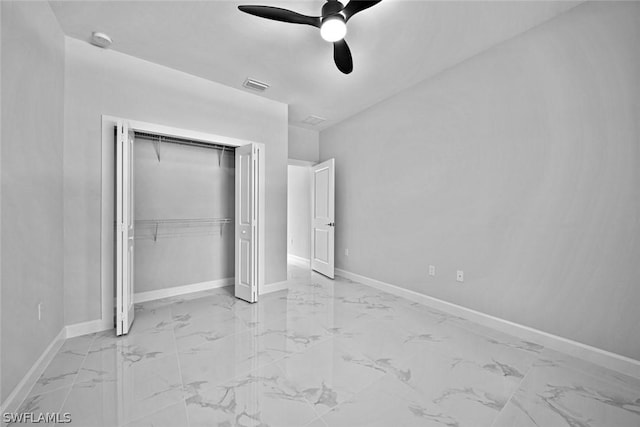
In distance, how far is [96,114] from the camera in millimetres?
2604

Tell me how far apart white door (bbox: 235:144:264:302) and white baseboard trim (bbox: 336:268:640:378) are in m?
2.02

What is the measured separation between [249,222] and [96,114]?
1.88 metres

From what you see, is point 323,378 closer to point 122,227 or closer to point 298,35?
point 122,227

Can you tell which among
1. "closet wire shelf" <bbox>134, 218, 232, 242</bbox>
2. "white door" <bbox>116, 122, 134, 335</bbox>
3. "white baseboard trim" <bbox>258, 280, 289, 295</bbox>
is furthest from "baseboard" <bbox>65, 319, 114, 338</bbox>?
"white baseboard trim" <bbox>258, 280, 289, 295</bbox>

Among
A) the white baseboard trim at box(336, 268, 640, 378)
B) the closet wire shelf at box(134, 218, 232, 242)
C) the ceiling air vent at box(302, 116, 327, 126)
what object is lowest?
the white baseboard trim at box(336, 268, 640, 378)

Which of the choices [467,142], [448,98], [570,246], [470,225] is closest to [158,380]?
[470,225]

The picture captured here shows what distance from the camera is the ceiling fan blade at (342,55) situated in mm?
2207

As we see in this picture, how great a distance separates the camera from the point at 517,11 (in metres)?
2.19

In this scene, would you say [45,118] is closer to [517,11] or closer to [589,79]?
[517,11]

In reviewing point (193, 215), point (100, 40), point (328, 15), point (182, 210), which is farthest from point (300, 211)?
point (328, 15)

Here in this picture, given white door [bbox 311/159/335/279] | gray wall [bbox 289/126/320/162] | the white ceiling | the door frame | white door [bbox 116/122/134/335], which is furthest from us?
gray wall [bbox 289/126/320/162]

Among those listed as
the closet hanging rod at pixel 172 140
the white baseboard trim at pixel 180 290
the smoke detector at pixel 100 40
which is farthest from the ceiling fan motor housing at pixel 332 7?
the white baseboard trim at pixel 180 290

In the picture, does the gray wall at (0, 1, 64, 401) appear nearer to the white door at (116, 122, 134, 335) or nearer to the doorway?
the white door at (116, 122, 134, 335)

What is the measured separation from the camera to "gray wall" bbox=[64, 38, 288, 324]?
8.13 ft
